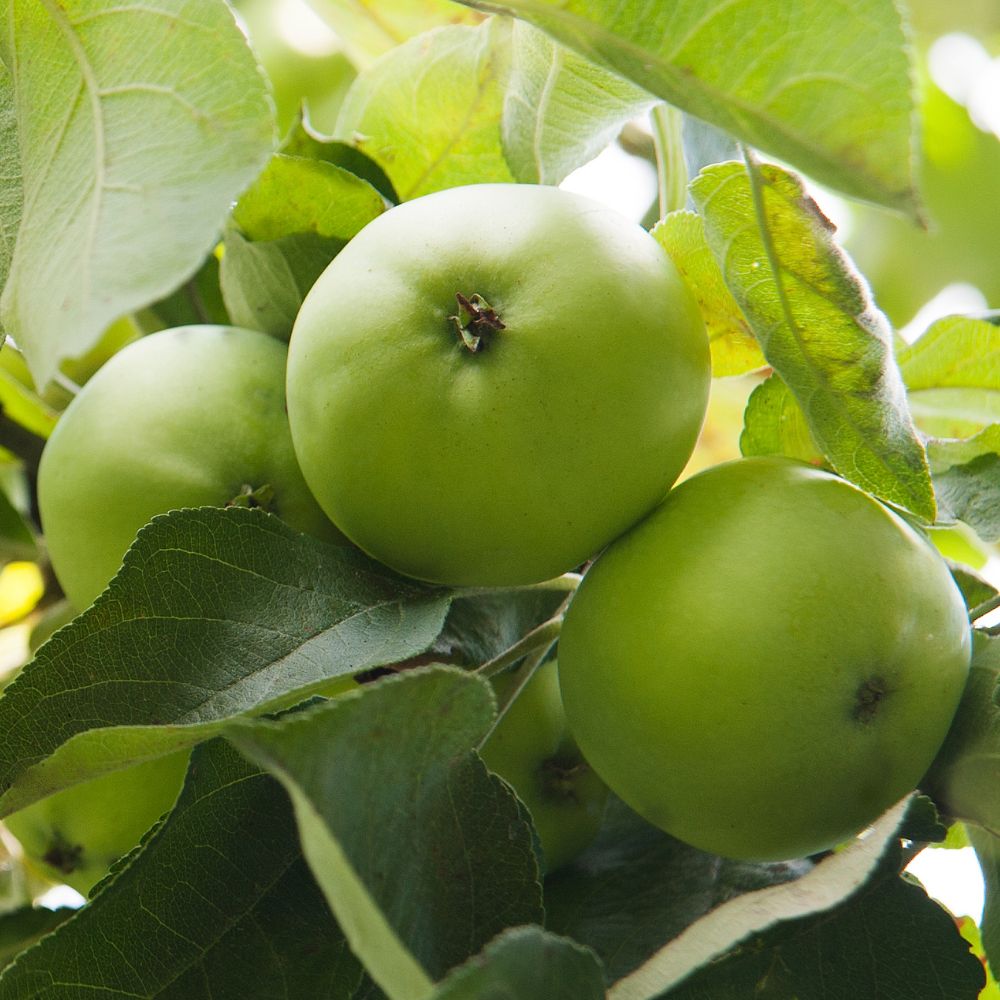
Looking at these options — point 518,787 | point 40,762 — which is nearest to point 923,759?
point 518,787

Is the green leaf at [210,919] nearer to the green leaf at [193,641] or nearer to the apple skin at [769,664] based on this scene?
the green leaf at [193,641]

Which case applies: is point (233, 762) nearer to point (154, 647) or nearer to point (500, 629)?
point (154, 647)

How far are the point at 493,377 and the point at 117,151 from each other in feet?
0.70

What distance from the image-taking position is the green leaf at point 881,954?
68cm

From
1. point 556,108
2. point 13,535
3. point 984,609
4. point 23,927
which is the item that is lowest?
point 23,927

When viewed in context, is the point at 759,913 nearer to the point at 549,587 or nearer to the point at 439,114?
the point at 549,587

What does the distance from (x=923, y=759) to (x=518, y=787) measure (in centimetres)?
25

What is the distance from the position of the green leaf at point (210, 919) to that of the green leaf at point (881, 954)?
0.24m

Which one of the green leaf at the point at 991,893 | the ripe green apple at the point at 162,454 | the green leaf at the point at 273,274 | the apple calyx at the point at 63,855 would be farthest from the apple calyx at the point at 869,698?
the apple calyx at the point at 63,855

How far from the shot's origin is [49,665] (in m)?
0.66

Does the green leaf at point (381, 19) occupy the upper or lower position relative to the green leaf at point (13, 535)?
upper

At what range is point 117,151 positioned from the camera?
0.59 meters

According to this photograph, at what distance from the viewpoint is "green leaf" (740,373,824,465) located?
807 mm

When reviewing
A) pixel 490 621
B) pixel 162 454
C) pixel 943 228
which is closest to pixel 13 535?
pixel 162 454
